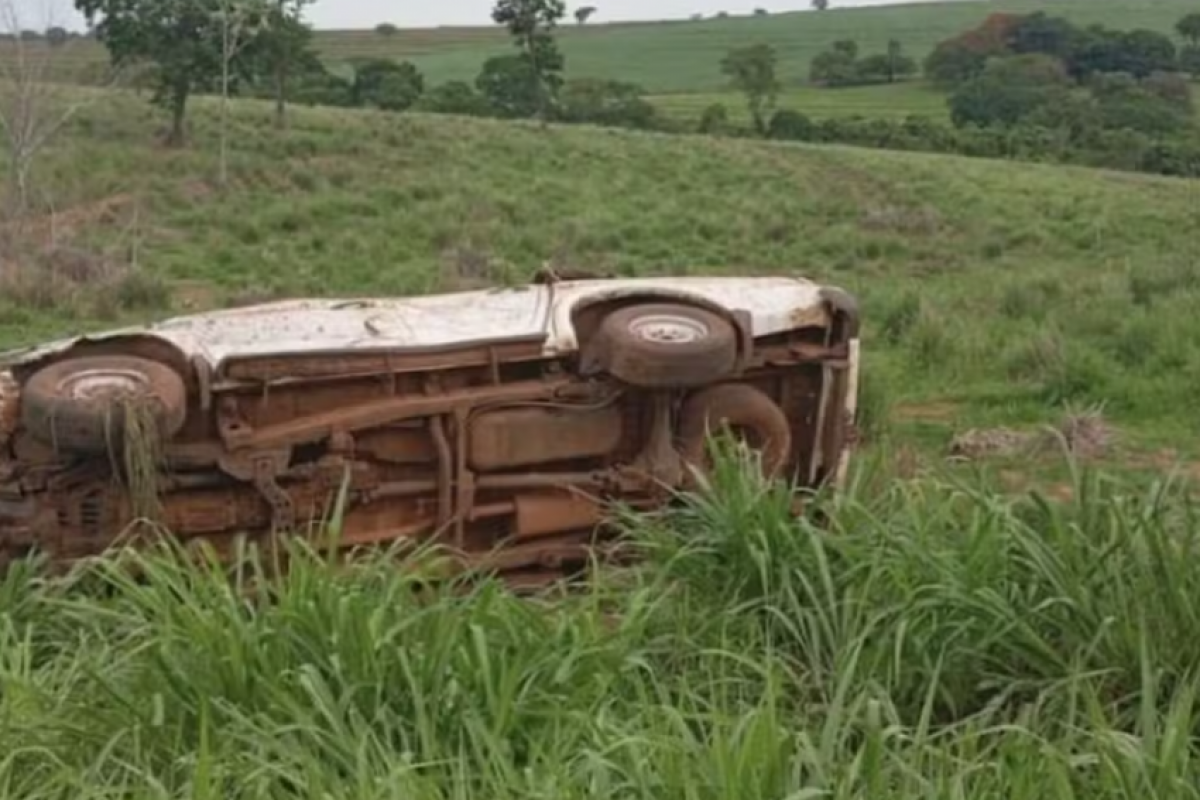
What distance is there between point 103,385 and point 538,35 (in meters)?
39.8

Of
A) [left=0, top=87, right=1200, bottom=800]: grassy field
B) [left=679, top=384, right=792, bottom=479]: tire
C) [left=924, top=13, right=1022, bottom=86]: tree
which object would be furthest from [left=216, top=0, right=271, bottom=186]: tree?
[left=924, top=13, right=1022, bottom=86]: tree

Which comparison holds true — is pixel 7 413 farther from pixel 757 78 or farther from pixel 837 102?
pixel 837 102

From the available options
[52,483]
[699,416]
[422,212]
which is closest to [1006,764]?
[699,416]

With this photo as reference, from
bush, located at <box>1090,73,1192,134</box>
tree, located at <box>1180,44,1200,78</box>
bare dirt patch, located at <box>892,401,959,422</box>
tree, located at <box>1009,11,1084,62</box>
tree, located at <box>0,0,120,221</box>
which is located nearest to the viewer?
bare dirt patch, located at <box>892,401,959,422</box>

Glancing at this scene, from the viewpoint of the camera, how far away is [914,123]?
51.4 metres

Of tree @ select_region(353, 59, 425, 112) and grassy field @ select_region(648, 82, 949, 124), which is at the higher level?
tree @ select_region(353, 59, 425, 112)

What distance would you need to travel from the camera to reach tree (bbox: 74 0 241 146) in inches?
1256

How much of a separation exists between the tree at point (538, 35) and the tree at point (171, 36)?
452 inches

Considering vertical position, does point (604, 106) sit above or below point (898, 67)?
above

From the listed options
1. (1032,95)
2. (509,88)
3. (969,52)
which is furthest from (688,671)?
(969,52)

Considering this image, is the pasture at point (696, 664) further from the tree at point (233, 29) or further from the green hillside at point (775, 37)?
the green hillside at point (775, 37)

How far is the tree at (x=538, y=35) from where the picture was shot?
42.5 metres

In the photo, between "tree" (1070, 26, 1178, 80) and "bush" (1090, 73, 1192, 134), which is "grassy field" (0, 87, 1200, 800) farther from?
"tree" (1070, 26, 1178, 80)

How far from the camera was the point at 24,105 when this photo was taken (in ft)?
82.1
